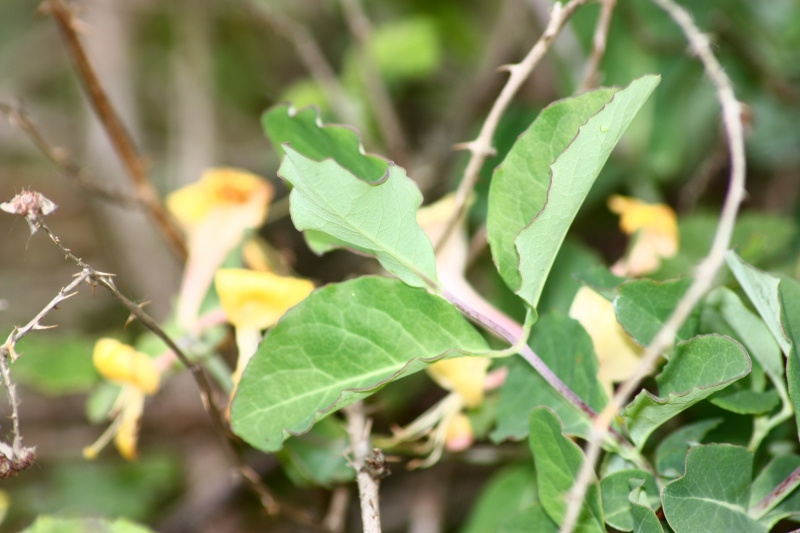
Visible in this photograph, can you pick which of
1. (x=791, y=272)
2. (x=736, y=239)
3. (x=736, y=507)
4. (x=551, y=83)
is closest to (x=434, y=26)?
(x=551, y=83)

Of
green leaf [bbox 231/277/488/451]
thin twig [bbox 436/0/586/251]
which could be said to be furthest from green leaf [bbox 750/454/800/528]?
thin twig [bbox 436/0/586/251]

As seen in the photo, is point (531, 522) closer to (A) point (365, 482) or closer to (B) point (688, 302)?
(A) point (365, 482)

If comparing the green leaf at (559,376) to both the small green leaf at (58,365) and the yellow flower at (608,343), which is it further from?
the small green leaf at (58,365)

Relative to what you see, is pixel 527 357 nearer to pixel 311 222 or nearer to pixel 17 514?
pixel 311 222

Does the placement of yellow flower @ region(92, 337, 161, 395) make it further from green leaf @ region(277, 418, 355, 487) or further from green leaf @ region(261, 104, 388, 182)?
green leaf @ region(261, 104, 388, 182)

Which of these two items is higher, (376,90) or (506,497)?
(376,90)

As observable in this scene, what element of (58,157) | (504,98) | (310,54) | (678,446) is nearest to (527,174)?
(504,98)
